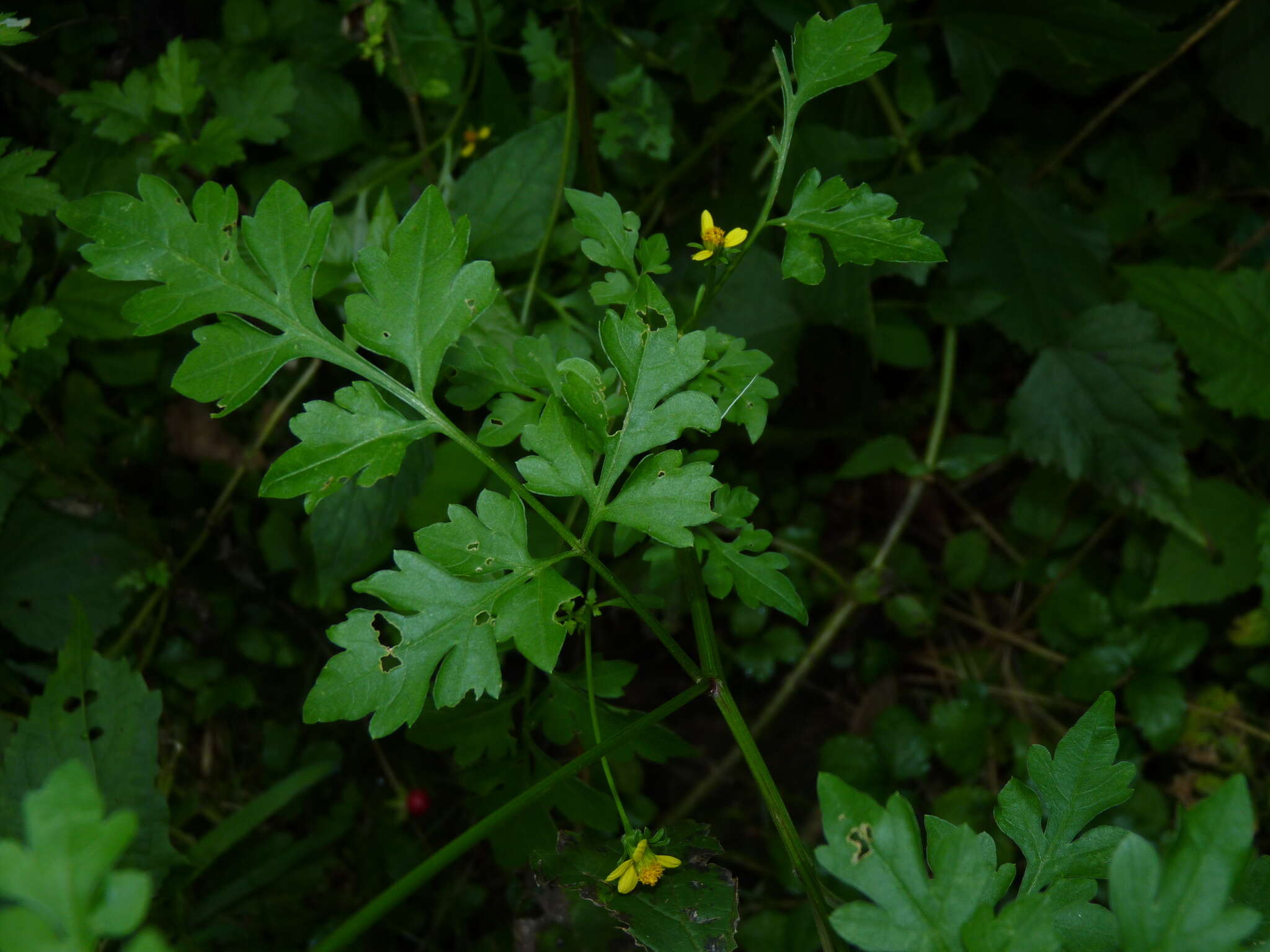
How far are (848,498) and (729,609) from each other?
0.45 meters

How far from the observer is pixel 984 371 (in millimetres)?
2297

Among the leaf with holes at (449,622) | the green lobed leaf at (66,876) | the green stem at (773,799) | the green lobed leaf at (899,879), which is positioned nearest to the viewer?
the green lobed leaf at (66,876)

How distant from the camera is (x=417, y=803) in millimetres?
2016

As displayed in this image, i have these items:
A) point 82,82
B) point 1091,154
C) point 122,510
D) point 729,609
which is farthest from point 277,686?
point 1091,154

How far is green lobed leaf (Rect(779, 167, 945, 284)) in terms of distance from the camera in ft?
3.71

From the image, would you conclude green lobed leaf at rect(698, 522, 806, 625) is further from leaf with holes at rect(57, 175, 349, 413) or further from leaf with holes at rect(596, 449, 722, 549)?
leaf with holes at rect(57, 175, 349, 413)

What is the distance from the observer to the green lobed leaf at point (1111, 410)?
1880 mm

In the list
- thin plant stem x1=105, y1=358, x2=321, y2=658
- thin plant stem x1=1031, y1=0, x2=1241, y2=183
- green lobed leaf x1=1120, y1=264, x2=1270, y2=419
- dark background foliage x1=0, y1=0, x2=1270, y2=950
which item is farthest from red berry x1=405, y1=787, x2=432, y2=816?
thin plant stem x1=1031, y1=0, x2=1241, y2=183

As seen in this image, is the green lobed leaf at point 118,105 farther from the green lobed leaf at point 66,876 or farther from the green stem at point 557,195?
the green lobed leaf at point 66,876

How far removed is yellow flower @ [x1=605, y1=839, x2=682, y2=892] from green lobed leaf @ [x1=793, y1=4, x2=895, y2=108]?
0.97 meters

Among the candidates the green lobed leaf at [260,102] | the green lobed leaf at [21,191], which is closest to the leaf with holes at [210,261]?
the green lobed leaf at [21,191]

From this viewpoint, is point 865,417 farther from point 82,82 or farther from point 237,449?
point 82,82

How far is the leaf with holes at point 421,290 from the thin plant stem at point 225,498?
2.62ft

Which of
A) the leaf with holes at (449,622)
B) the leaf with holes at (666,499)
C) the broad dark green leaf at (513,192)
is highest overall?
the broad dark green leaf at (513,192)
